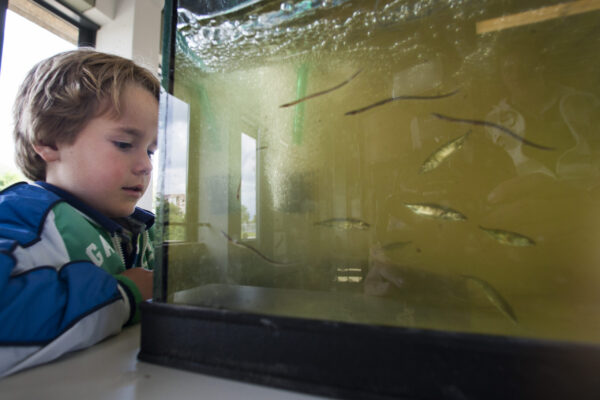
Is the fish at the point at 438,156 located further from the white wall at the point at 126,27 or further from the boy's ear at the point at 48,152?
the white wall at the point at 126,27

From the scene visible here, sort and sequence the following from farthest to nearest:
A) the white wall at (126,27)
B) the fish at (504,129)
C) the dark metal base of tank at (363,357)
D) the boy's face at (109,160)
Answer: the white wall at (126,27) < the boy's face at (109,160) < the fish at (504,129) < the dark metal base of tank at (363,357)

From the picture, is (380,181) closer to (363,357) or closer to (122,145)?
(363,357)

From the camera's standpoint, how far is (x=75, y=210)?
0.61m

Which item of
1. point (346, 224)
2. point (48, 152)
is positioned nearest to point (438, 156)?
point (346, 224)

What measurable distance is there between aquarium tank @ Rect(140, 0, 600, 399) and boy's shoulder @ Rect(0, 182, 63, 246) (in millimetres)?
270

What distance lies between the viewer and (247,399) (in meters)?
0.29

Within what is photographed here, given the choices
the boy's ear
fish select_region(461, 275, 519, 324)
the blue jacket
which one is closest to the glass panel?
fish select_region(461, 275, 519, 324)

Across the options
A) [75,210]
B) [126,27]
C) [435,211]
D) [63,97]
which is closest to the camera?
[435,211]

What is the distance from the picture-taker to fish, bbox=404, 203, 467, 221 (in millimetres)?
380

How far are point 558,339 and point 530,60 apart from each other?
0.36 metres

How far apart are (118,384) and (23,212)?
38 centimetres

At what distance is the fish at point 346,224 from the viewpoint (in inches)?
15.9

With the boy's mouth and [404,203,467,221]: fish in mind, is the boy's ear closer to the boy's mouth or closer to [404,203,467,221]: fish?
the boy's mouth

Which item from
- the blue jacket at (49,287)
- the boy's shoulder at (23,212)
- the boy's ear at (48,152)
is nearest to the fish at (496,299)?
the blue jacket at (49,287)
